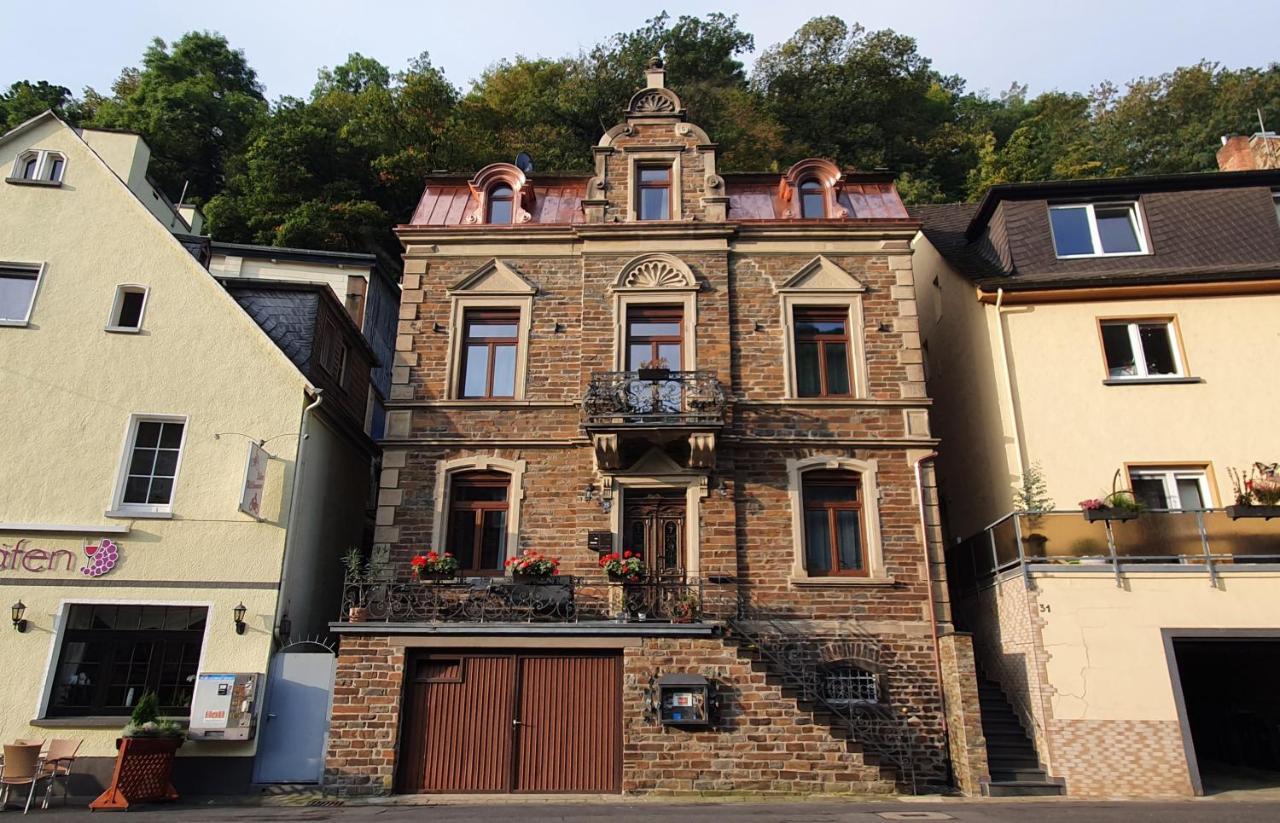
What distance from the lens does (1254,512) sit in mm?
13422

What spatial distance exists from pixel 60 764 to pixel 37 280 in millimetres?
8485

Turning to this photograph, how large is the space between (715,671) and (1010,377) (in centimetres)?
802

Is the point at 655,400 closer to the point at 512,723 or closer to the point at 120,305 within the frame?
the point at 512,723

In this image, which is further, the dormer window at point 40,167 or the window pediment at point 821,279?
the window pediment at point 821,279

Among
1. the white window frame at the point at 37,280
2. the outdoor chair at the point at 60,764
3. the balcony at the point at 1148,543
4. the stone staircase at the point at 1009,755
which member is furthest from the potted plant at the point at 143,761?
the balcony at the point at 1148,543

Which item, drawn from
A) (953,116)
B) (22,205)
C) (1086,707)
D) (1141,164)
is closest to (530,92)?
(953,116)

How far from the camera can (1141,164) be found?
37031 millimetres

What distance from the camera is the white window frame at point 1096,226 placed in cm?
1688

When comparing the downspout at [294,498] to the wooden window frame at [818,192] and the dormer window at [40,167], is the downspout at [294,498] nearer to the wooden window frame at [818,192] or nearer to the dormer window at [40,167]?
the dormer window at [40,167]

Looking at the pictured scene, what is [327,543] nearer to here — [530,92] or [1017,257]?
[1017,257]

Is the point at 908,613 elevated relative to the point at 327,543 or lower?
lower

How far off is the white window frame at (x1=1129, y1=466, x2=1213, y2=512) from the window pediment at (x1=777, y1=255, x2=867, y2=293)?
6.07m

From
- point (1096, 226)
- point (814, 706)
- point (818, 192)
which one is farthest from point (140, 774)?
point (1096, 226)

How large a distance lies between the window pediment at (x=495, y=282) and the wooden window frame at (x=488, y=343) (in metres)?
0.36
